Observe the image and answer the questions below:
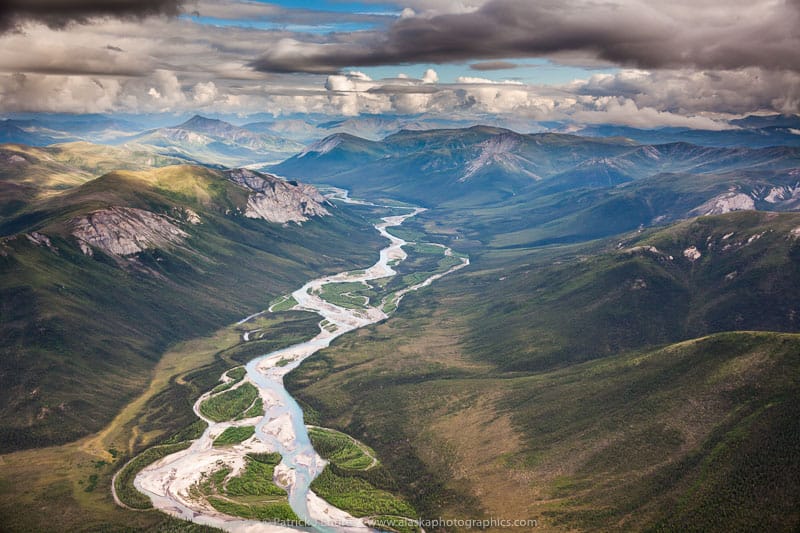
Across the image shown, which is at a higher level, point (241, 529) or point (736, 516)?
point (736, 516)

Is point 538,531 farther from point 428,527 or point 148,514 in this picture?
point 148,514

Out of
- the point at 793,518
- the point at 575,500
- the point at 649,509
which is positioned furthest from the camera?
the point at 575,500

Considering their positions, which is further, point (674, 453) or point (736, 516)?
point (674, 453)

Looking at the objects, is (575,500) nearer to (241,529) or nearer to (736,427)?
(736,427)

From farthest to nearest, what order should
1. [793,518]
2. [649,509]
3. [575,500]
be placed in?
[575,500]
[649,509]
[793,518]

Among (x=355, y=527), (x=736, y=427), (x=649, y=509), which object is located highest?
(x=736, y=427)

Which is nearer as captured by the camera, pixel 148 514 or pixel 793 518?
pixel 793 518

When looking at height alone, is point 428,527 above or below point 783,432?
below

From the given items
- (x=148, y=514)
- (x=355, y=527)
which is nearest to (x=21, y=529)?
(x=148, y=514)

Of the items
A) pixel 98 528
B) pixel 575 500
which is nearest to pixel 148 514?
pixel 98 528
